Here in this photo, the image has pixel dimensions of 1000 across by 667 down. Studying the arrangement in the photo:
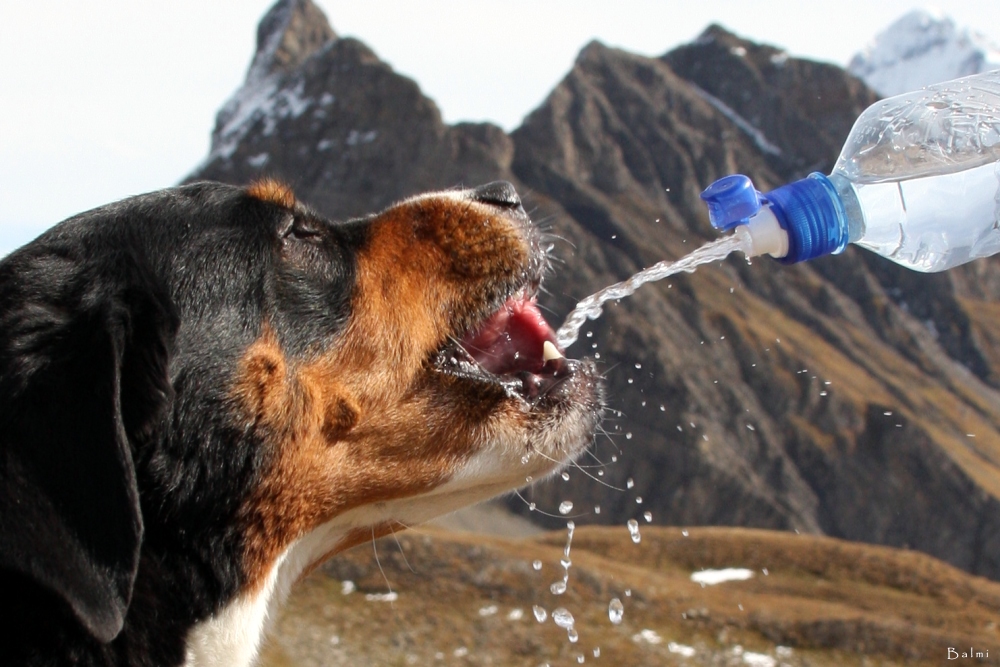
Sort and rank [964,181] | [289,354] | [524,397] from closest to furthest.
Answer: [289,354]
[524,397]
[964,181]

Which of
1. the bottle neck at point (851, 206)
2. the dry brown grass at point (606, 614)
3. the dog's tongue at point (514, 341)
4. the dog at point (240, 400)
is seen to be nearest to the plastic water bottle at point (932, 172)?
the bottle neck at point (851, 206)

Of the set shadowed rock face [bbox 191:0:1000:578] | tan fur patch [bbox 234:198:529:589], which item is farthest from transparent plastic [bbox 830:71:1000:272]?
shadowed rock face [bbox 191:0:1000:578]

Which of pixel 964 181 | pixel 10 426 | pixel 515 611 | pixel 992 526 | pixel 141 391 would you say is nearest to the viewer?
pixel 10 426

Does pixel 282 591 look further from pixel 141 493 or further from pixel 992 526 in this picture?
pixel 992 526

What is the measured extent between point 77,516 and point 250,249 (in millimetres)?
1588

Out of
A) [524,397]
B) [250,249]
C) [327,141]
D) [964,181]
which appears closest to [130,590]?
[250,249]

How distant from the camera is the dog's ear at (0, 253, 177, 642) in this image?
10.3 feet

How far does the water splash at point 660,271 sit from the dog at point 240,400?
78 centimetres

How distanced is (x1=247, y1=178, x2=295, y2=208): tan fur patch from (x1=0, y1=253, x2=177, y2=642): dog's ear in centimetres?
118

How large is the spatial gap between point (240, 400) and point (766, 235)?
2.89 m

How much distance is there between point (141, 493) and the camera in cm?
381

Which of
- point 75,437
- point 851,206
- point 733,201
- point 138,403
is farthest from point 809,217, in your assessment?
point 75,437

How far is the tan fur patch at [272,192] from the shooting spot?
15.8 feet

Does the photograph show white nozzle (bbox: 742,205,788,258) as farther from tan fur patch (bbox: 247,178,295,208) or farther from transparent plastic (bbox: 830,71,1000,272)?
tan fur patch (bbox: 247,178,295,208)
